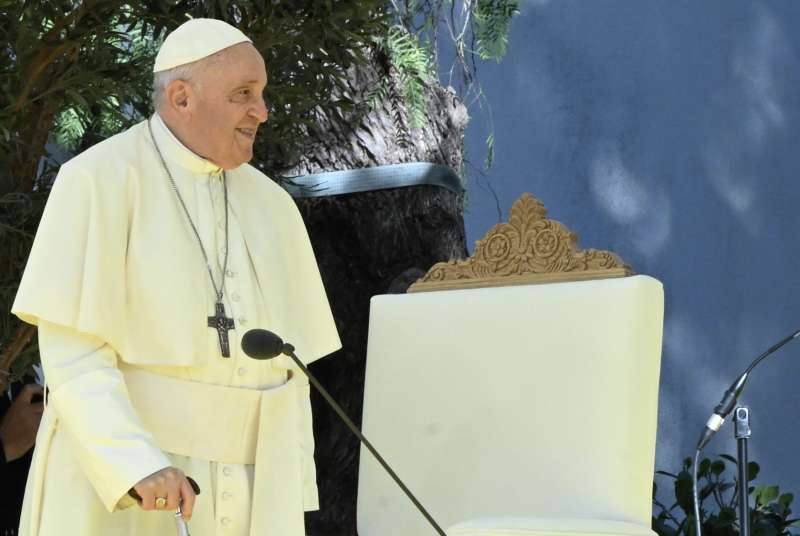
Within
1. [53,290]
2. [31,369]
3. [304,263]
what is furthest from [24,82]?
[53,290]

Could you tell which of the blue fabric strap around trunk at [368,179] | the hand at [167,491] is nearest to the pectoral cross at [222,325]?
the hand at [167,491]

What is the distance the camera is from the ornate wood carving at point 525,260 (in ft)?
10.8

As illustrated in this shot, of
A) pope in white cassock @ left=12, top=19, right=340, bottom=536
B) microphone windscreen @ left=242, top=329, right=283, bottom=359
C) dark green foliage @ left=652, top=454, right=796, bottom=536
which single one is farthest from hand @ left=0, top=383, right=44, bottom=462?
dark green foliage @ left=652, top=454, right=796, bottom=536

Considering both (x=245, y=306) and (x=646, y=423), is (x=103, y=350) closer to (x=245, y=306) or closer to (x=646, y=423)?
(x=245, y=306)

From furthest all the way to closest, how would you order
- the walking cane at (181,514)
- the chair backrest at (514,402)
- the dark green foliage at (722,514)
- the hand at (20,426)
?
the dark green foliage at (722,514), the hand at (20,426), the chair backrest at (514,402), the walking cane at (181,514)

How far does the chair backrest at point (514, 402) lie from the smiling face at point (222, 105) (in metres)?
1.01

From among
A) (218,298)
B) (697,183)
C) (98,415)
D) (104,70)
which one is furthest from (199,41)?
(697,183)

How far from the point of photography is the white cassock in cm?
225

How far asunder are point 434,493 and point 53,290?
4.30 feet

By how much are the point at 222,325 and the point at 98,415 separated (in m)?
0.31

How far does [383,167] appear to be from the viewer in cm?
460

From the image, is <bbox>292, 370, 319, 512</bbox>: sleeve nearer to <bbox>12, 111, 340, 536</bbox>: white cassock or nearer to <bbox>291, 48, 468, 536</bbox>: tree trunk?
<bbox>12, 111, 340, 536</bbox>: white cassock

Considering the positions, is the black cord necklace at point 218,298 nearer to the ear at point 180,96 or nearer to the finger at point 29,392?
the ear at point 180,96

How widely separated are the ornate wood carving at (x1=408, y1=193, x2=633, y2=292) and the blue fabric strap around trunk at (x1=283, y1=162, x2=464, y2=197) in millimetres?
1027
